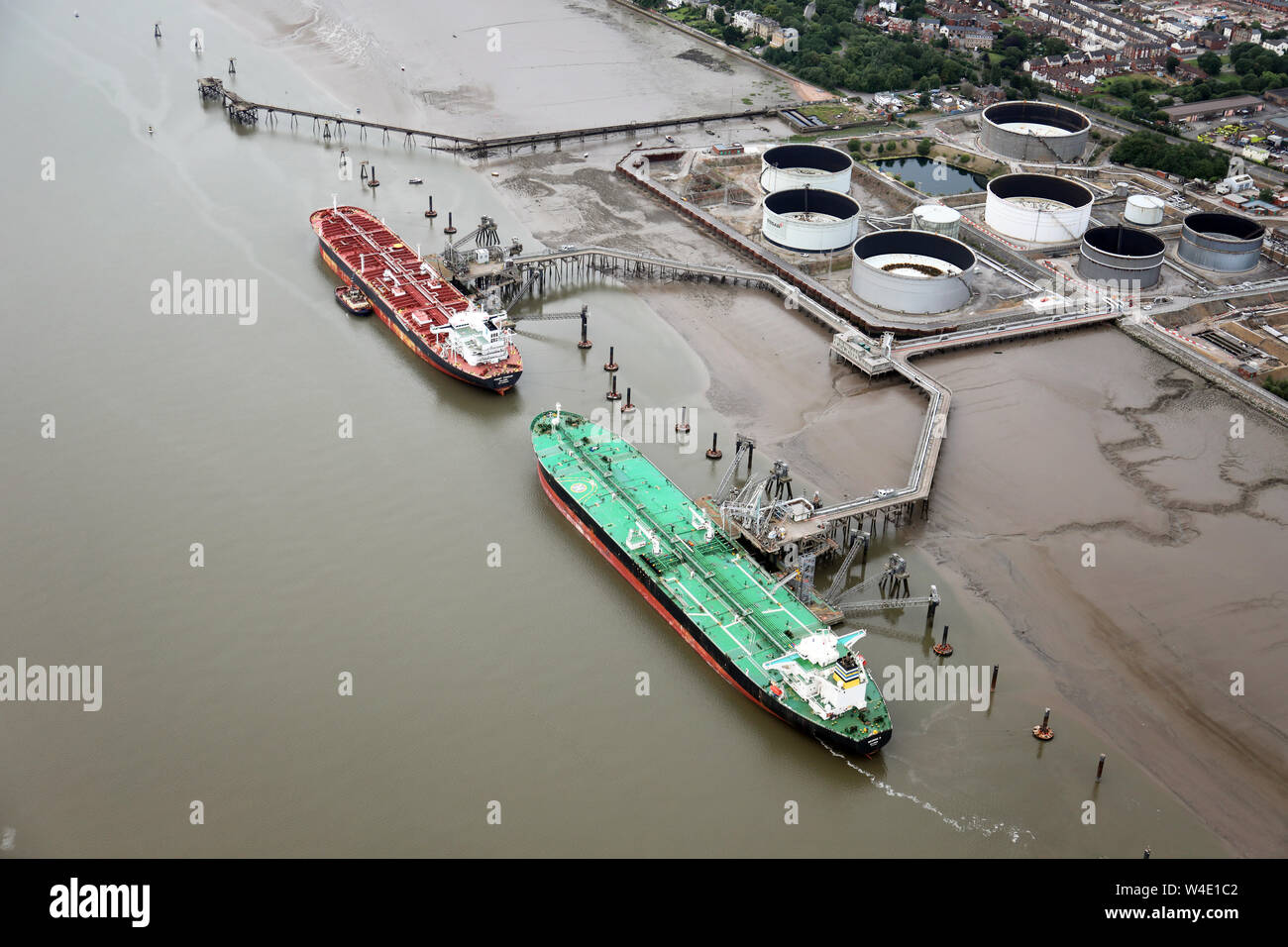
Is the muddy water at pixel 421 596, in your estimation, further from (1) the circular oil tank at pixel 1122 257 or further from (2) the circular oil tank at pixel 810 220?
(1) the circular oil tank at pixel 1122 257

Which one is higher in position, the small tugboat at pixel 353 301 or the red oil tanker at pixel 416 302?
the red oil tanker at pixel 416 302

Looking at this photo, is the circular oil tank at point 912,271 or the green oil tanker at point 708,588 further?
the circular oil tank at point 912,271

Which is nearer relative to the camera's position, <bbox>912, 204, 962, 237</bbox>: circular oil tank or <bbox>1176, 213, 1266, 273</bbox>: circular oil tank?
<bbox>1176, 213, 1266, 273</bbox>: circular oil tank

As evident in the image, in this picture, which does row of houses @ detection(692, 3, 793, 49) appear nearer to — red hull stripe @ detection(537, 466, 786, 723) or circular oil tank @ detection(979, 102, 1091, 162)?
circular oil tank @ detection(979, 102, 1091, 162)

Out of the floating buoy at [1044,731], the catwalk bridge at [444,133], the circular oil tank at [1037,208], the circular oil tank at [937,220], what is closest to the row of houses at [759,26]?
the catwalk bridge at [444,133]

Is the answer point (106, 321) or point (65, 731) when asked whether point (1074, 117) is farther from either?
point (65, 731)

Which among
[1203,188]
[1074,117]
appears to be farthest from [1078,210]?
[1074,117]

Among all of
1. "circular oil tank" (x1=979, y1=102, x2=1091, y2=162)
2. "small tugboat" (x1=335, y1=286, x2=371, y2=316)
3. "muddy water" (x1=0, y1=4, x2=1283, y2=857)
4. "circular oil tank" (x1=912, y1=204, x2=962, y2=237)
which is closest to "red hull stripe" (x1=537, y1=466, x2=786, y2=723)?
"muddy water" (x1=0, y1=4, x2=1283, y2=857)
